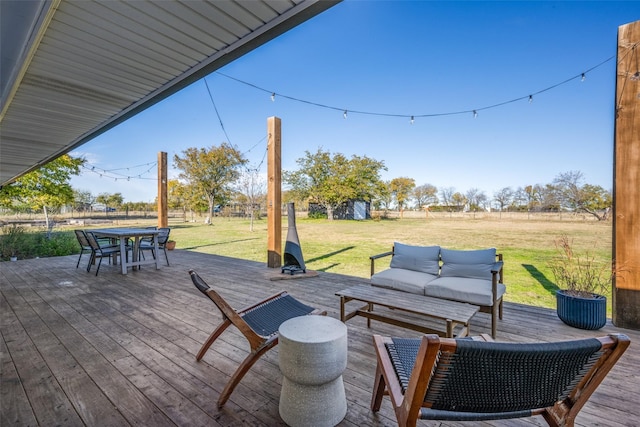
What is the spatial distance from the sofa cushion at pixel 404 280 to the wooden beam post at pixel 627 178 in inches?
70.1

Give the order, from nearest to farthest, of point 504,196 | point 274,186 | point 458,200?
point 274,186 → point 504,196 → point 458,200

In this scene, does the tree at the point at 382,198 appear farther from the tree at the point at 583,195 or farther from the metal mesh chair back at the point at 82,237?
the metal mesh chair back at the point at 82,237

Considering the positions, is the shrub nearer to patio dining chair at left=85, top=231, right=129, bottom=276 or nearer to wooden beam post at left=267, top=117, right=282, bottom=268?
patio dining chair at left=85, top=231, right=129, bottom=276

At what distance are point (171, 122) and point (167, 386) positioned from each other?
15.1 m

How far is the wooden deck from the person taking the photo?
1649mm

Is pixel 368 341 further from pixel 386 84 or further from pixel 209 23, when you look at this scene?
pixel 386 84

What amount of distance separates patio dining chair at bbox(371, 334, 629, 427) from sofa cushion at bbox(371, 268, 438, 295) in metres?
1.84

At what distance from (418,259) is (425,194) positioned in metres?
32.7

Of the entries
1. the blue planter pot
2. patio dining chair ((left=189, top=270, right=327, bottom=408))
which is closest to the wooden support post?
patio dining chair ((left=189, top=270, right=327, bottom=408))

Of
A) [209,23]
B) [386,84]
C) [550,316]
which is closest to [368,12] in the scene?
[386,84]

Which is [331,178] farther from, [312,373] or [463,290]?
[312,373]

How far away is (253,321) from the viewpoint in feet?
6.96

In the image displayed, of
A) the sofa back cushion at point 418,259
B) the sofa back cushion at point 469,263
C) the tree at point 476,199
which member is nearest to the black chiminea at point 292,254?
the sofa back cushion at point 418,259

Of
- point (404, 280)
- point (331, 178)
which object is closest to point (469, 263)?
point (404, 280)
